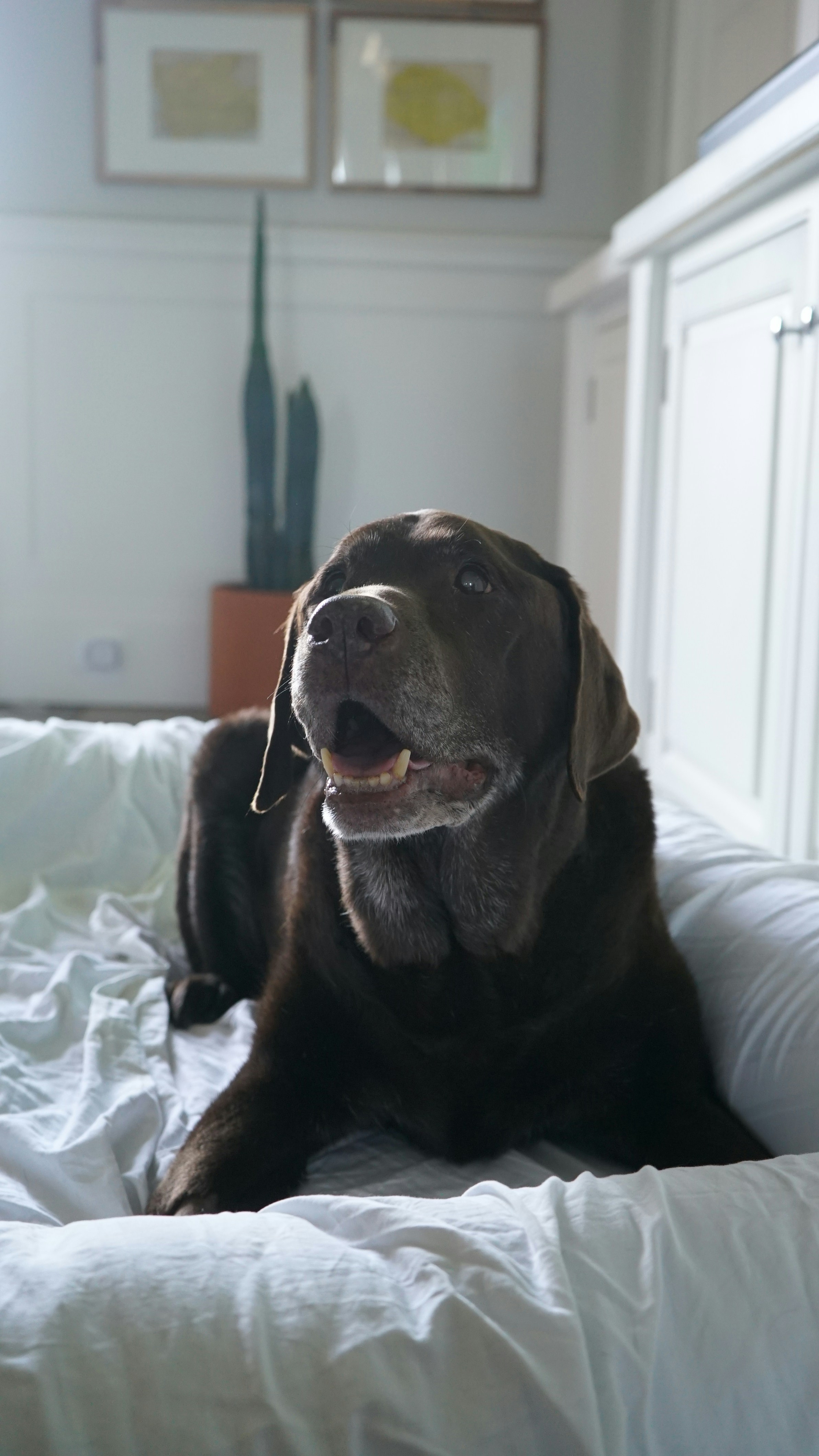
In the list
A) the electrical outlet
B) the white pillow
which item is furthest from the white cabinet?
the electrical outlet

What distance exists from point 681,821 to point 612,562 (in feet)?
6.91

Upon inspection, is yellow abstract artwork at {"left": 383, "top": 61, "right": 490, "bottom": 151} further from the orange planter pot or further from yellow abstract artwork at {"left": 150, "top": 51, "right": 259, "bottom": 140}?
the orange planter pot

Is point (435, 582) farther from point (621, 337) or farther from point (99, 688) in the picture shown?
point (99, 688)

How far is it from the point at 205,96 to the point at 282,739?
3.49 meters

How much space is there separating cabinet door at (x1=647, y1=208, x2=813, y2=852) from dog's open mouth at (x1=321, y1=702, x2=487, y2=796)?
3.58ft

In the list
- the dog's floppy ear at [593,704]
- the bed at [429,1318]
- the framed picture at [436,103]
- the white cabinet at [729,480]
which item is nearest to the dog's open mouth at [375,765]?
the dog's floppy ear at [593,704]

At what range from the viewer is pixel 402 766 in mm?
1112

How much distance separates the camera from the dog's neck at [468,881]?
121cm

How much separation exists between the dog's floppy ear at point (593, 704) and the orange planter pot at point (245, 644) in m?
2.56

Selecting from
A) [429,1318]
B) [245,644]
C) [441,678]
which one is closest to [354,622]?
[441,678]

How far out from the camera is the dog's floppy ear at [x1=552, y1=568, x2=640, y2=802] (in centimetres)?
120

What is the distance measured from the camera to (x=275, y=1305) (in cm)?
77

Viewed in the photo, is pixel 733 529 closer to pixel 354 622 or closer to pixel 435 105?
pixel 354 622

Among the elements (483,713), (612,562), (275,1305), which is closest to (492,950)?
(483,713)
